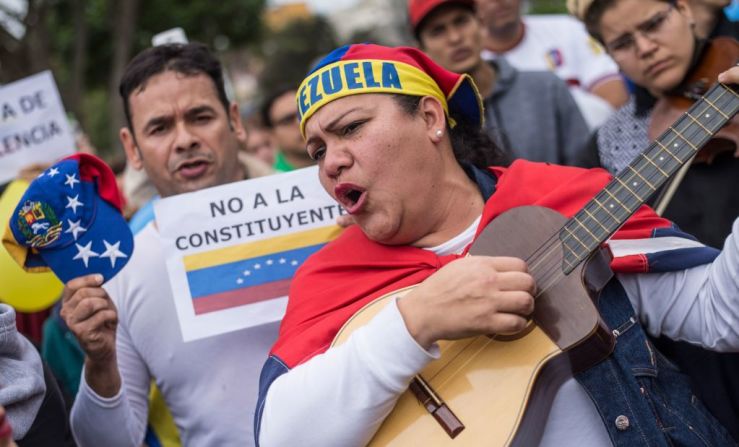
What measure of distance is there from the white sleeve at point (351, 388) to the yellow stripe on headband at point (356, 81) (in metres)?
0.71

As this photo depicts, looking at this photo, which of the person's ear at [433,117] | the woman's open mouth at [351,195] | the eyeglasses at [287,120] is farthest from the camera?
the eyeglasses at [287,120]

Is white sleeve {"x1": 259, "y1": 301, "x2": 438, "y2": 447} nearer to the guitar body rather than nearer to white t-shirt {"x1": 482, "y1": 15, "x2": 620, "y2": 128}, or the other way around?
the guitar body

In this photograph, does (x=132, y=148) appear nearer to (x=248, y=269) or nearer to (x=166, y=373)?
(x=248, y=269)

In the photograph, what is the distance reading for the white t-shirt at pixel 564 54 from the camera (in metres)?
6.00

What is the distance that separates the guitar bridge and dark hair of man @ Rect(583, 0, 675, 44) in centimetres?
188

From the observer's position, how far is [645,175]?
2385 millimetres

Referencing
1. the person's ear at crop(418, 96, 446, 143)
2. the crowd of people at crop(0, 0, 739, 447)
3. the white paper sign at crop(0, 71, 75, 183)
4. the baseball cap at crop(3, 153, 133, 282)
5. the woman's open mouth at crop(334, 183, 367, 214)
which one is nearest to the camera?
the crowd of people at crop(0, 0, 739, 447)

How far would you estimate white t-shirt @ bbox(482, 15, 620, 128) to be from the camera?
6.00m

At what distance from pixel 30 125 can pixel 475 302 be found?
3.58 metres

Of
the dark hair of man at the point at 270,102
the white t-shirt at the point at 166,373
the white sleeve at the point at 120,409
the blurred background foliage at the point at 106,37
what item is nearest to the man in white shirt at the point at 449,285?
the white t-shirt at the point at 166,373

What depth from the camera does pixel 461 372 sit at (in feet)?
8.09

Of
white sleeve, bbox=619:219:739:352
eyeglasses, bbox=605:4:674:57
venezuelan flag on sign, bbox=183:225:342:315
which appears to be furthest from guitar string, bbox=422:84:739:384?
eyeglasses, bbox=605:4:674:57

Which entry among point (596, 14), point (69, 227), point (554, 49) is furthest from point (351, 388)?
point (554, 49)

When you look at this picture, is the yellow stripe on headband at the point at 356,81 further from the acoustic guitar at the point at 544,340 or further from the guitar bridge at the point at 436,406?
the guitar bridge at the point at 436,406
